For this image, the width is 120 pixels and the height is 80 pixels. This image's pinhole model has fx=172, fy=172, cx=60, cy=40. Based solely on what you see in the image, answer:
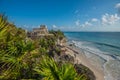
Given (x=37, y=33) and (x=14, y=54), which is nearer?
(x=14, y=54)

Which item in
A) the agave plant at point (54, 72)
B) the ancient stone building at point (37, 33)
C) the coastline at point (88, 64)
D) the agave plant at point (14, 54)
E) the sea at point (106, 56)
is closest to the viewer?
the agave plant at point (54, 72)

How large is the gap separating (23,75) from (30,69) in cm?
99

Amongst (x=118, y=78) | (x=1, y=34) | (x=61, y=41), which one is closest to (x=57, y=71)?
(x=1, y=34)

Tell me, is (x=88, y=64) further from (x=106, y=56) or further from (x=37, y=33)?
(x=37, y=33)

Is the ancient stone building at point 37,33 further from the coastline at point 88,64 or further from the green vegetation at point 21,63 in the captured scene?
the green vegetation at point 21,63

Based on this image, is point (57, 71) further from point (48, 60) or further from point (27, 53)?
point (27, 53)

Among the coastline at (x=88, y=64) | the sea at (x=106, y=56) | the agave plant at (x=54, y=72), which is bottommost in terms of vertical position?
the sea at (x=106, y=56)

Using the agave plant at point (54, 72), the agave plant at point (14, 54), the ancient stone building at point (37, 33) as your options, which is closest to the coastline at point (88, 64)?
the ancient stone building at point (37, 33)

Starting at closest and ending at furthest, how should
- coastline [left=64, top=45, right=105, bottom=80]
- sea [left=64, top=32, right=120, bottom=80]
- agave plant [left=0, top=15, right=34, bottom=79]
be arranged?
agave plant [left=0, top=15, right=34, bottom=79], coastline [left=64, top=45, right=105, bottom=80], sea [left=64, top=32, right=120, bottom=80]

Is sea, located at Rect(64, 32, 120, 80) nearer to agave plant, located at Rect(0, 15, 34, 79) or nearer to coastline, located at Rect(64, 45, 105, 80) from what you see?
coastline, located at Rect(64, 45, 105, 80)

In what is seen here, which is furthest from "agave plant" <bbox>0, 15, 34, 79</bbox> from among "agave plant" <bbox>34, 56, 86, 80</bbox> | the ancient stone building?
the ancient stone building

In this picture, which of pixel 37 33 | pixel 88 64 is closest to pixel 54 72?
pixel 88 64

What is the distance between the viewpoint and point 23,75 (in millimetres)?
8391

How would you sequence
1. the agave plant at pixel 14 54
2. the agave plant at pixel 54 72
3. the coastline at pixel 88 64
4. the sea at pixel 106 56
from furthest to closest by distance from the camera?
the sea at pixel 106 56 < the coastline at pixel 88 64 < the agave plant at pixel 14 54 < the agave plant at pixel 54 72
